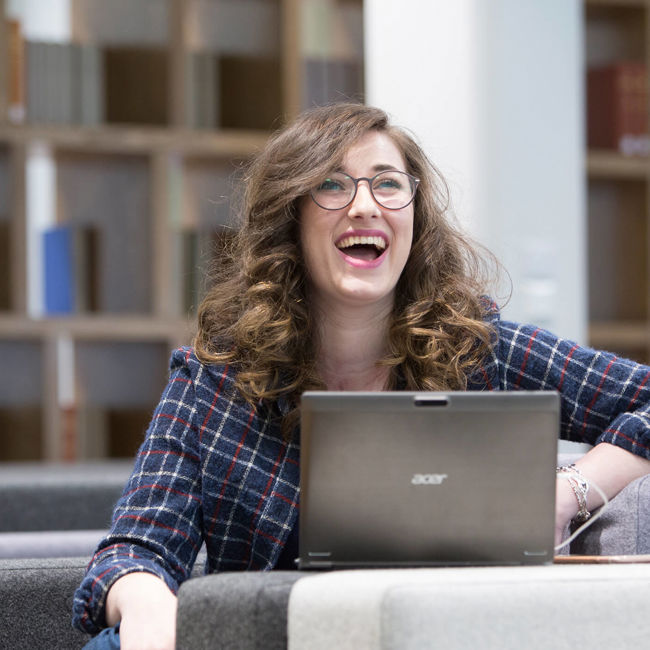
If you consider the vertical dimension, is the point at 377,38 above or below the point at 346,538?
above

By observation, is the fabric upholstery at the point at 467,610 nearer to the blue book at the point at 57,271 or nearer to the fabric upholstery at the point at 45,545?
the fabric upholstery at the point at 45,545

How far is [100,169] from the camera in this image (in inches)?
174

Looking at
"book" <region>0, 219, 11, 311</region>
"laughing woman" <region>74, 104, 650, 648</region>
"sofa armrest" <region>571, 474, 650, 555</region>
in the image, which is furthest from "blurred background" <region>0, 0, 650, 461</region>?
"sofa armrest" <region>571, 474, 650, 555</region>

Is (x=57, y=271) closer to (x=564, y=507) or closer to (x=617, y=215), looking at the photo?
(x=617, y=215)

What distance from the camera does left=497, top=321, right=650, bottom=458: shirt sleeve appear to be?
5.99 feet

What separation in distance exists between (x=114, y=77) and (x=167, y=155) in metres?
0.35

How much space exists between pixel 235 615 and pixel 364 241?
0.76 metres

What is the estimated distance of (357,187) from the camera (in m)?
1.83

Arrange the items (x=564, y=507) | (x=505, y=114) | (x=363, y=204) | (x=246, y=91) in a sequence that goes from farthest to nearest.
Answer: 1. (x=246, y=91)
2. (x=505, y=114)
3. (x=363, y=204)
4. (x=564, y=507)

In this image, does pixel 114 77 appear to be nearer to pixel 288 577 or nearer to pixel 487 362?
pixel 487 362

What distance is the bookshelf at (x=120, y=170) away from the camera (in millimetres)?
4215

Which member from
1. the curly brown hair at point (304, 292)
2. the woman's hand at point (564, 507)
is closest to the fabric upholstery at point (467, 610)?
the woman's hand at point (564, 507)

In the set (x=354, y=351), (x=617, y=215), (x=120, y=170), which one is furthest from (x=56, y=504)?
(x=617, y=215)

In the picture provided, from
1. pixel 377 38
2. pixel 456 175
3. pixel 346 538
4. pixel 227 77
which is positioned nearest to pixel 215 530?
pixel 346 538
